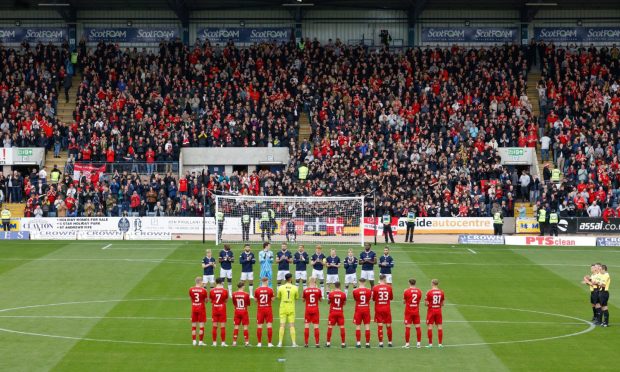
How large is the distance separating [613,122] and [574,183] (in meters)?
6.02

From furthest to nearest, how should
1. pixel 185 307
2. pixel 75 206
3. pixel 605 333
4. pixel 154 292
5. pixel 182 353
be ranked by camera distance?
pixel 75 206 → pixel 154 292 → pixel 185 307 → pixel 605 333 → pixel 182 353

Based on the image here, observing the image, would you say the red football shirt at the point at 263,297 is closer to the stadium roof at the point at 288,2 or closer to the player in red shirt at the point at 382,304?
the player in red shirt at the point at 382,304

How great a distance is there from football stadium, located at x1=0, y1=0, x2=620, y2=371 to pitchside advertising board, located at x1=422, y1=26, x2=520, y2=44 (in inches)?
6.1

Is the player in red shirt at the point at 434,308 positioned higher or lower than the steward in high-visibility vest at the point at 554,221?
lower

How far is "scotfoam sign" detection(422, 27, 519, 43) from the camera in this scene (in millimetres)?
67250

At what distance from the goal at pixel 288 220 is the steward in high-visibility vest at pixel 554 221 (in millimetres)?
10338

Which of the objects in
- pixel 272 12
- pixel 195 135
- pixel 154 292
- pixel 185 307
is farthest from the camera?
pixel 272 12

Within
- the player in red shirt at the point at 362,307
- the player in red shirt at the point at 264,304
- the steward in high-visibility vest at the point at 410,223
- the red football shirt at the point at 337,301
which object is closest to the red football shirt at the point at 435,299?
the player in red shirt at the point at 362,307

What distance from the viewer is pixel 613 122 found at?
57906 mm

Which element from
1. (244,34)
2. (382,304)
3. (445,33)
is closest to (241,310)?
(382,304)

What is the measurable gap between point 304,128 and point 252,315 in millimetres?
31920

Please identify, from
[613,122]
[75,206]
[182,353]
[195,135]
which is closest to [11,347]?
[182,353]

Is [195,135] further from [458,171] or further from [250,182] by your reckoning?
[458,171]

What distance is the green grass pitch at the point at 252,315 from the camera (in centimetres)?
2347
